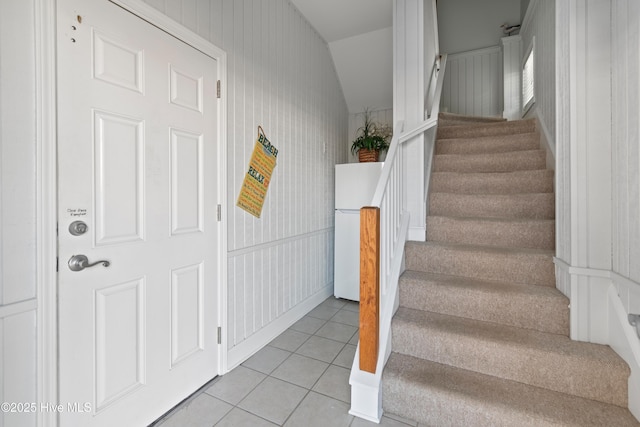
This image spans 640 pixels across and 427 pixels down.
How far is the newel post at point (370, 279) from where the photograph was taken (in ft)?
4.46

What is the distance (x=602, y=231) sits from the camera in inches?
52.1

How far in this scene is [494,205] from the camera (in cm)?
225

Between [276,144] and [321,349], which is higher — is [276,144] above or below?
above

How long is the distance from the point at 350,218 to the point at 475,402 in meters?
2.06

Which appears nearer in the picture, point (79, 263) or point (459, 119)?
point (79, 263)

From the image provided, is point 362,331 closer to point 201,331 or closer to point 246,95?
point 201,331

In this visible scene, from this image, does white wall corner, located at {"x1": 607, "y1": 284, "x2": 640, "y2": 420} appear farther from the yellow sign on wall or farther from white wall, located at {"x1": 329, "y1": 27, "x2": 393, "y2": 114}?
white wall, located at {"x1": 329, "y1": 27, "x2": 393, "y2": 114}

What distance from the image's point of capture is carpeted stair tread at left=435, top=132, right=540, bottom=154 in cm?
277

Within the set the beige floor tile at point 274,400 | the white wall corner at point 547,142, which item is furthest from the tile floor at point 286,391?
the white wall corner at point 547,142

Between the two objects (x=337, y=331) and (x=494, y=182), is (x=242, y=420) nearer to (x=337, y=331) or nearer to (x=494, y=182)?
(x=337, y=331)

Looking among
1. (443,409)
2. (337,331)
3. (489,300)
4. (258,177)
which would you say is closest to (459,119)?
(489,300)

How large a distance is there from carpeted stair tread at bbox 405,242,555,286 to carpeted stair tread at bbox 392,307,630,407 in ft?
1.14

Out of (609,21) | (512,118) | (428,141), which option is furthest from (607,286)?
(512,118)

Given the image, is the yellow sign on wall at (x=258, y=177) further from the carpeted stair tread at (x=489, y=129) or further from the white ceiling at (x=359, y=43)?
the carpeted stair tread at (x=489, y=129)
